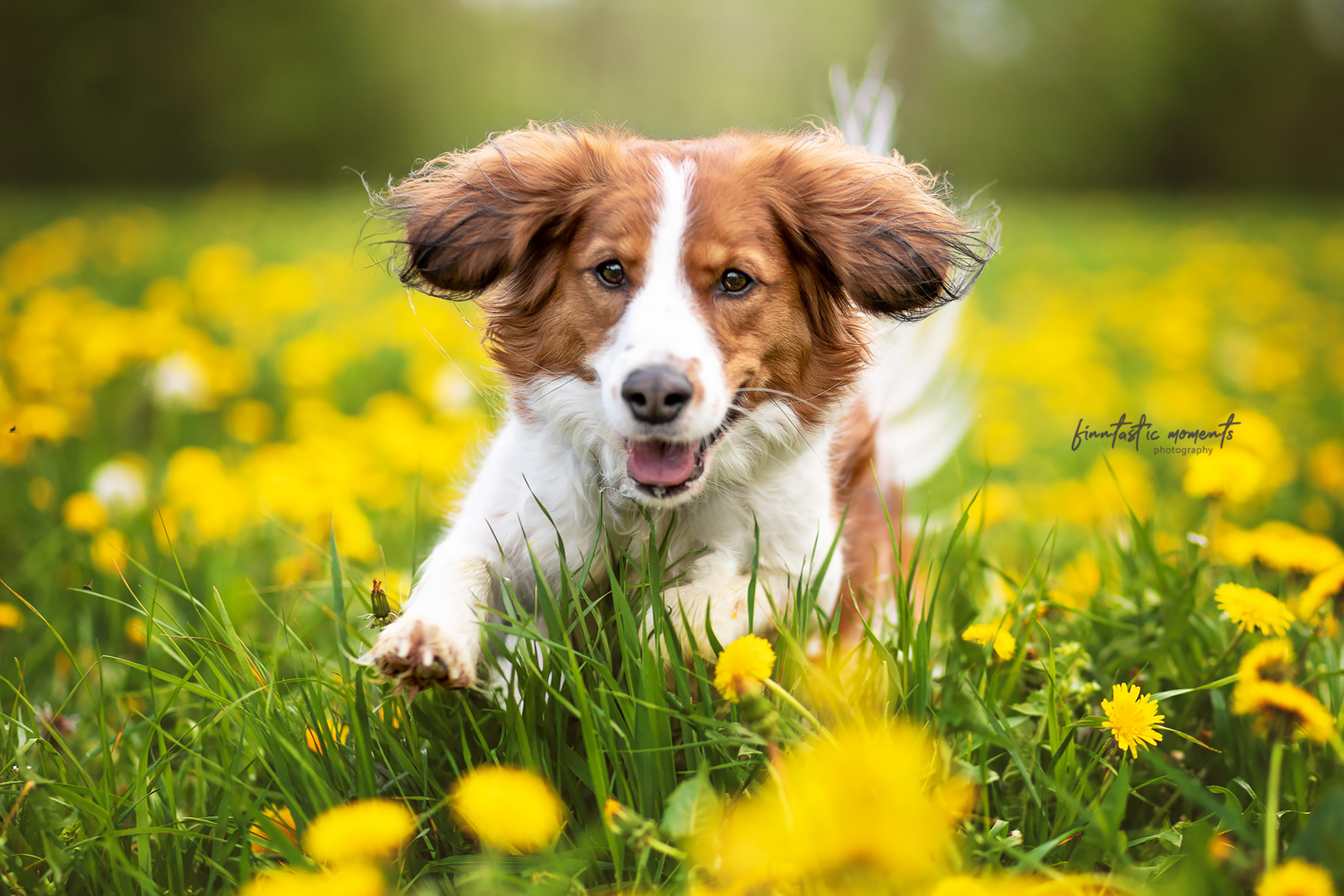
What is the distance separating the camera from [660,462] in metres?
2.02

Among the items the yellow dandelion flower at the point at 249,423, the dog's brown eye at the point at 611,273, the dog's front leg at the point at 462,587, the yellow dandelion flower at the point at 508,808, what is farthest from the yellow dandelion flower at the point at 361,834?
the yellow dandelion flower at the point at 249,423

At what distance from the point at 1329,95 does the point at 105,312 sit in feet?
73.1

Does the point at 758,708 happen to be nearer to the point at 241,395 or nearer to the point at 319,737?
the point at 319,737

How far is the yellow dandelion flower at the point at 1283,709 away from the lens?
1438 millimetres

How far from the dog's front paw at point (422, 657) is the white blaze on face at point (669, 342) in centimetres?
54

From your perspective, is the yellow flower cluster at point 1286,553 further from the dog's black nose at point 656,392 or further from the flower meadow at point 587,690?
the dog's black nose at point 656,392

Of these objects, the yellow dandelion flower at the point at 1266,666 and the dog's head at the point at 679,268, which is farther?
the dog's head at the point at 679,268

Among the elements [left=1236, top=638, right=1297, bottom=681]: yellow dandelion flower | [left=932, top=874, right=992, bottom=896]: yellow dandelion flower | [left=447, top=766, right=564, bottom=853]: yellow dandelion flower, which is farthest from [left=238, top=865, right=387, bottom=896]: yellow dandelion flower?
[left=1236, top=638, right=1297, bottom=681]: yellow dandelion flower

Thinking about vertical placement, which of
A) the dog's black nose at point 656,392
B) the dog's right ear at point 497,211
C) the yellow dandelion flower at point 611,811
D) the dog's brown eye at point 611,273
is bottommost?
the yellow dandelion flower at point 611,811

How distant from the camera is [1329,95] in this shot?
18.8 metres

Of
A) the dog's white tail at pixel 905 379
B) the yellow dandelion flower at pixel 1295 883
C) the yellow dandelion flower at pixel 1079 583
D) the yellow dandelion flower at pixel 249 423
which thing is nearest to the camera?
the yellow dandelion flower at pixel 1295 883

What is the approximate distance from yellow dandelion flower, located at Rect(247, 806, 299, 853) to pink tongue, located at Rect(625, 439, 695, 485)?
92cm

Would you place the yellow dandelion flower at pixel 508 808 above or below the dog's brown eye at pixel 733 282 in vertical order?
below

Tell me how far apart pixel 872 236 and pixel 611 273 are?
650mm
